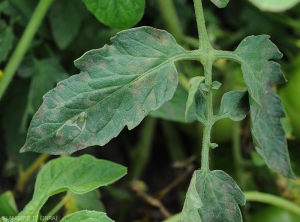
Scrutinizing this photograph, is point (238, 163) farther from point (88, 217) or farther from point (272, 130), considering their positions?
point (88, 217)

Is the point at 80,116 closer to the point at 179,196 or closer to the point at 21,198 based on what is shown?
the point at 21,198

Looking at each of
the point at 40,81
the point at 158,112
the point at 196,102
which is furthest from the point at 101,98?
the point at 40,81

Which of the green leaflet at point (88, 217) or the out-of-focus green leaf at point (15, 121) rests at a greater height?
the out-of-focus green leaf at point (15, 121)

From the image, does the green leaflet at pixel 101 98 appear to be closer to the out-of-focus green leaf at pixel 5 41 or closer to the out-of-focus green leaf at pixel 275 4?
the out-of-focus green leaf at pixel 275 4

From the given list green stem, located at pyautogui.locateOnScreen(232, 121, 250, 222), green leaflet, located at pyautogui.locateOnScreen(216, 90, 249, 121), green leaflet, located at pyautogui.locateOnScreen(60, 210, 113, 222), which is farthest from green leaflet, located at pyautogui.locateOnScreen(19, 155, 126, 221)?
green stem, located at pyautogui.locateOnScreen(232, 121, 250, 222)

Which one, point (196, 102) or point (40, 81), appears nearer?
point (196, 102)

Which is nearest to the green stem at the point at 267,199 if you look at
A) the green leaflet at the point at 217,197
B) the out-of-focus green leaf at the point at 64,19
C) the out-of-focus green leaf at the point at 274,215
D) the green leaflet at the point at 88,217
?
the out-of-focus green leaf at the point at 274,215
